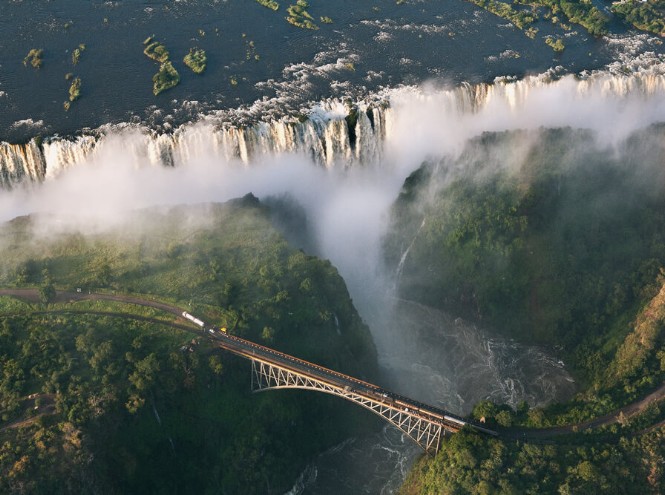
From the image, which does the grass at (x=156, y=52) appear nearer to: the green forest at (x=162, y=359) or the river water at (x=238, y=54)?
the river water at (x=238, y=54)

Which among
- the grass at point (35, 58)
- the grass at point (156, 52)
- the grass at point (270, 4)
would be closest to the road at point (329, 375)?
the grass at point (35, 58)

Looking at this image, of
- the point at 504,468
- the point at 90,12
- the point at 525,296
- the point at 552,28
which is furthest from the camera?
the point at 552,28

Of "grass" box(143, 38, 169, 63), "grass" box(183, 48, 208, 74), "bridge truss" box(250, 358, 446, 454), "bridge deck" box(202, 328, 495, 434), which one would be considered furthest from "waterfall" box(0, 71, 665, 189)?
"bridge truss" box(250, 358, 446, 454)

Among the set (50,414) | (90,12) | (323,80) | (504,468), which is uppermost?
(90,12)

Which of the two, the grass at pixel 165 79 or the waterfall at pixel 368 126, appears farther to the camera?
the grass at pixel 165 79

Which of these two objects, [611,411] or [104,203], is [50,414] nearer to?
[104,203]

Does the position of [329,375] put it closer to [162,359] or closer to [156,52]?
[162,359]

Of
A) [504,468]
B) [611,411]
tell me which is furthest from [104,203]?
[611,411]

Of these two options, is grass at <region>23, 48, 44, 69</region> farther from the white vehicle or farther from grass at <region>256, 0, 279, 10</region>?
the white vehicle
